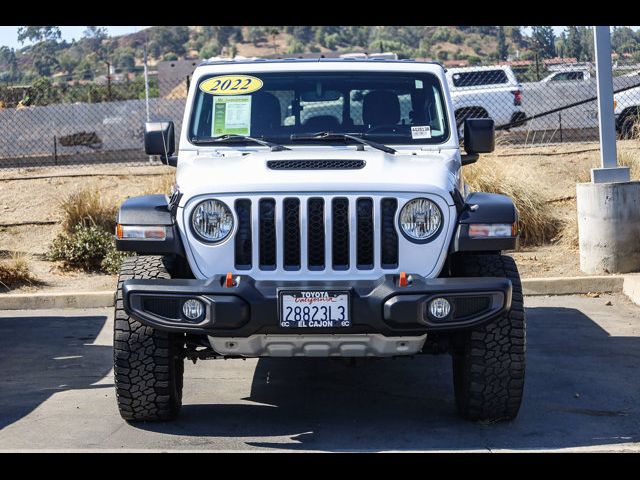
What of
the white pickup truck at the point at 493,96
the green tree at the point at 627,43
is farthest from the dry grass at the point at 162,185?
the green tree at the point at 627,43

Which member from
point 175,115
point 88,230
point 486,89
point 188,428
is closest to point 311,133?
point 188,428

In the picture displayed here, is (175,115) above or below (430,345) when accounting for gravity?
above

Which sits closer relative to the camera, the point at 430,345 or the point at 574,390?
the point at 430,345

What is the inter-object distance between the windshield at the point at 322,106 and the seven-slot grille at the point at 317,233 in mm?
1237

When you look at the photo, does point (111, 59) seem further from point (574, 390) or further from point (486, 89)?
point (574, 390)

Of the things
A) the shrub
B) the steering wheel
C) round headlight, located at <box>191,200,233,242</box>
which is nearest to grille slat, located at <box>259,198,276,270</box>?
round headlight, located at <box>191,200,233,242</box>

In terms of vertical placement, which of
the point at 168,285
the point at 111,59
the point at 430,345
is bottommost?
the point at 430,345

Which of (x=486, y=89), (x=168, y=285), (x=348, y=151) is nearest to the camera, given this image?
(x=168, y=285)

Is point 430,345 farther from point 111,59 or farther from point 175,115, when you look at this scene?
point 111,59

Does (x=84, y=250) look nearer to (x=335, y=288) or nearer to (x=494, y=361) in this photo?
(x=335, y=288)

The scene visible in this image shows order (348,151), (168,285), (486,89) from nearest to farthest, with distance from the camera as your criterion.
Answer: (168,285), (348,151), (486,89)

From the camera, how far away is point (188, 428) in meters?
6.27

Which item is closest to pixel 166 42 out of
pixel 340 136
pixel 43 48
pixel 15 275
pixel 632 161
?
pixel 43 48

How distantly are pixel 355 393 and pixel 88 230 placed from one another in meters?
5.79
